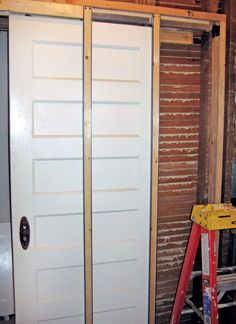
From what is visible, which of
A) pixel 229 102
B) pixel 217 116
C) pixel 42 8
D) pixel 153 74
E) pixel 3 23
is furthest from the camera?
pixel 229 102

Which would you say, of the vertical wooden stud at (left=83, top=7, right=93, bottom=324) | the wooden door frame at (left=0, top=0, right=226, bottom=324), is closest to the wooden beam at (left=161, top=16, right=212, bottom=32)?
the wooden door frame at (left=0, top=0, right=226, bottom=324)

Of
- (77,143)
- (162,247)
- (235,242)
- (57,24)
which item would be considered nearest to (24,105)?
(77,143)

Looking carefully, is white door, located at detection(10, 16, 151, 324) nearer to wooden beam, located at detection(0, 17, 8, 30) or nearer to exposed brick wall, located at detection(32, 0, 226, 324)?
wooden beam, located at detection(0, 17, 8, 30)

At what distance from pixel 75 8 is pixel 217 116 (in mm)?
1103

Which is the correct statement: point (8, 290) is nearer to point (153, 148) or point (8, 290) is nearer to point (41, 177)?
point (41, 177)

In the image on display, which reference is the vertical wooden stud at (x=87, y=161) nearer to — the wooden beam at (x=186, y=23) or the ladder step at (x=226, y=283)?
the wooden beam at (x=186, y=23)

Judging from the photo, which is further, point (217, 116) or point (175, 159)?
point (175, 159)

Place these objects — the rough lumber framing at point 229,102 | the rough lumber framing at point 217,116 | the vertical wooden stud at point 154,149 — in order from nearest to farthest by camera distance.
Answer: the vertical wooden stud at point 154,149
the rough lumber framing at point 217,116
the rough lumber framing at point 229,102

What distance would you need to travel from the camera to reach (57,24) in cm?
179

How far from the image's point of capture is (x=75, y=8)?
1769 mm

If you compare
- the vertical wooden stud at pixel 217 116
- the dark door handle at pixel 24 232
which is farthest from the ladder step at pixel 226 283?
the dark door handle at pixel 24 232

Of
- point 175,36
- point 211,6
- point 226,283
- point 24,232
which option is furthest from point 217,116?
point 24,232

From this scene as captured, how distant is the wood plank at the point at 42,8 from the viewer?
1.69 metres

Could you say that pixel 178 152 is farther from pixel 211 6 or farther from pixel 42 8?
pixel 42 8
